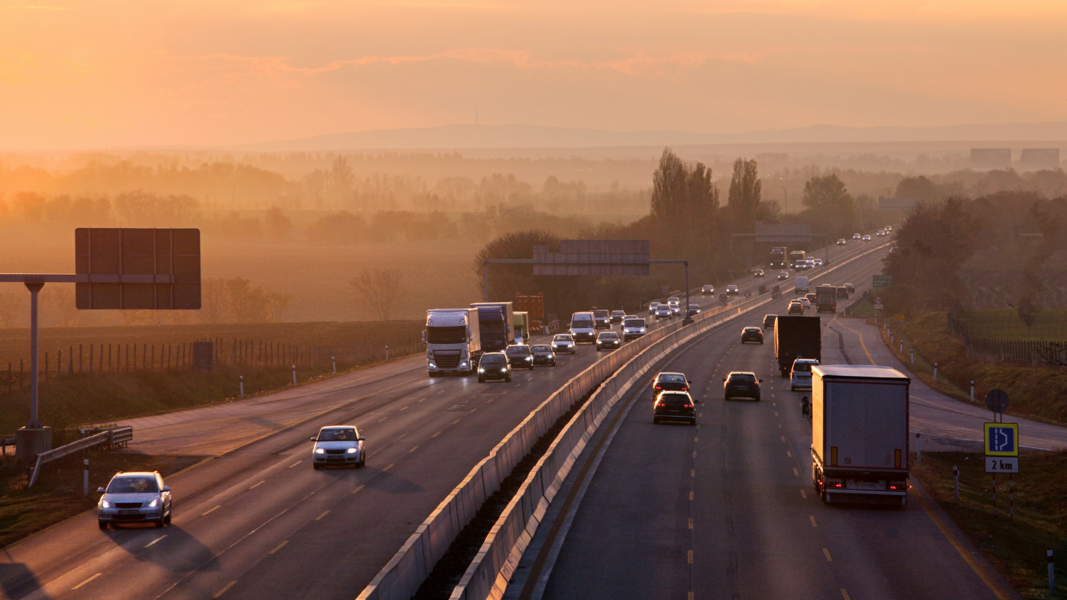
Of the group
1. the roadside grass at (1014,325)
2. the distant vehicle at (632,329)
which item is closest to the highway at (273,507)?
the distant vehicle at (632,329)

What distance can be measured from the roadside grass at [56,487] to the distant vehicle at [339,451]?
17.2 ft

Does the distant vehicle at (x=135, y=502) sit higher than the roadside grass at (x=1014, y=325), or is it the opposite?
the roadside grass at (x=1014, y=325)

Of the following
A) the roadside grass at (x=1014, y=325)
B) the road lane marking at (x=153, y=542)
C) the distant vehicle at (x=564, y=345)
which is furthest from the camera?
the roadside grass at (x=1014, y=325)

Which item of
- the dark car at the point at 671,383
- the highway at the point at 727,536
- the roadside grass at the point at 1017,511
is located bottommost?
the roadside grass at the point at 1017,511

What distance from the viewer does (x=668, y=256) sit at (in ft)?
570

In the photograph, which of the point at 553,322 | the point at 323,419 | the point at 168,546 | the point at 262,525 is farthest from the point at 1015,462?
the point at 553,322

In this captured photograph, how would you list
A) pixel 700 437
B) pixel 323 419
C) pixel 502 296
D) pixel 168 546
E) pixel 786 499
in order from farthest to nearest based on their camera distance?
pixel 502 296 → pixel 323 419 → pixel 700 437 → pixel 786 499 → pixel 168 546

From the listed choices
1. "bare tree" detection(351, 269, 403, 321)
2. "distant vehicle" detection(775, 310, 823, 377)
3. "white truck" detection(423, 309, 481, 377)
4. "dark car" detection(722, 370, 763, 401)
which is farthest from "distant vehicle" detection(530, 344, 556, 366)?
"bare tree" detection(351, 269, 403, 321)

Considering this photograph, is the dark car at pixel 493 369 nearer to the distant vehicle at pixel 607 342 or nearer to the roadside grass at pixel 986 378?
the distant vehicle at pixel 607 342

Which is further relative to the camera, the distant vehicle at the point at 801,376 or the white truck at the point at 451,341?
the white truck at the point at 451,341

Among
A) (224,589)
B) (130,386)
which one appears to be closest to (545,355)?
(130,386)

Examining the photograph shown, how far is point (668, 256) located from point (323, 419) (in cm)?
13081

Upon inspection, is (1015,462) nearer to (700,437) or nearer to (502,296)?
(700,437)

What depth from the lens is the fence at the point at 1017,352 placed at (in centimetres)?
6360
